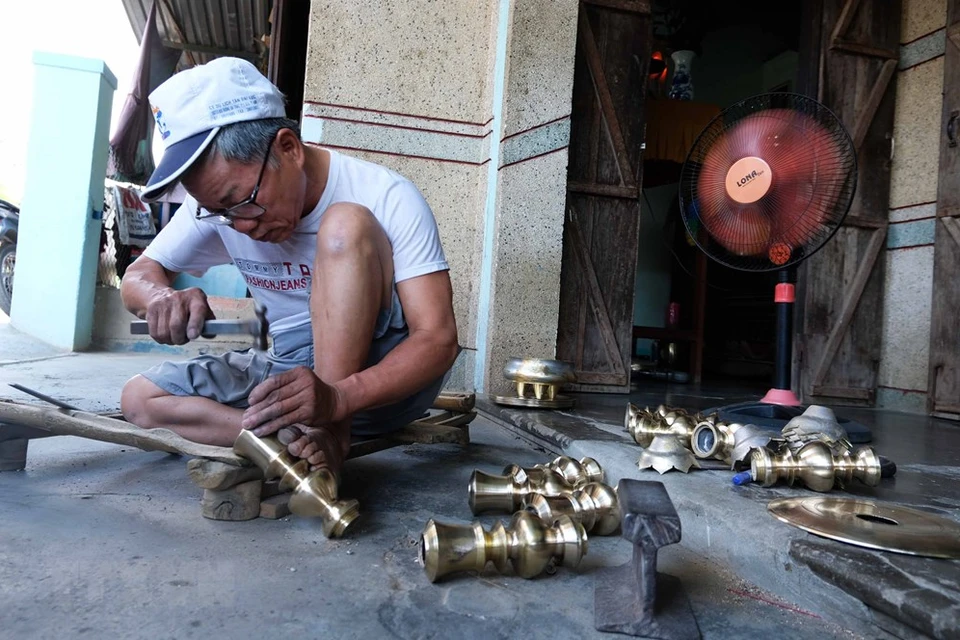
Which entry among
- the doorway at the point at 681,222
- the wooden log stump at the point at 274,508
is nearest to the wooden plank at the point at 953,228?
the doorway at the point at 681,222

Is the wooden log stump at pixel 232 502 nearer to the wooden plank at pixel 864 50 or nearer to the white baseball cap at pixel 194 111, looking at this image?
the white baseball cap at pixel 194 111

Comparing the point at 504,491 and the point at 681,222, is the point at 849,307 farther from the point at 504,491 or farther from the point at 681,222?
the point at 504,491

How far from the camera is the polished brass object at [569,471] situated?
5.75 feet

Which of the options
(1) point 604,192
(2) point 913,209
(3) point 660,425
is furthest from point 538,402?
(2) point 913,209

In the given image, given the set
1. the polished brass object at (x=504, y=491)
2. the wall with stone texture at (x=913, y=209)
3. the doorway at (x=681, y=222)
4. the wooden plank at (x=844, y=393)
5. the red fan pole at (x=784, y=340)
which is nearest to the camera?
the polished brass object at (x=504, y=491)

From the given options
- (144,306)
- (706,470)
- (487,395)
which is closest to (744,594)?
(706,470)

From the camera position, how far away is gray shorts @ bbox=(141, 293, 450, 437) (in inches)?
74.3

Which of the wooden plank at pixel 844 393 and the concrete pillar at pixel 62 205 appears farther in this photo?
the concrete pillar at pixel 62 205

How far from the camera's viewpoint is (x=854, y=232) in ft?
15.7

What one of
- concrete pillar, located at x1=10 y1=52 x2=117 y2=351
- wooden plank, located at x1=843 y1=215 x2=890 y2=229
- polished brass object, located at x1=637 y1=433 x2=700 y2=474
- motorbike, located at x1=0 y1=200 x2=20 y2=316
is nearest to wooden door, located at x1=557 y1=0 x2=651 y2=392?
wooden plank, located at x1=843 y1=215 x2=890 y2=229

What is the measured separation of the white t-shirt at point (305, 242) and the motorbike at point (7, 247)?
6.45 metres

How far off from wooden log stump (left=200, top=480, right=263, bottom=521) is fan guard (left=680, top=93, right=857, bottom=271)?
2.14m

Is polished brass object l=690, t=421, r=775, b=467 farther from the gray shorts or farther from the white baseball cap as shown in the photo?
the white baseball cap

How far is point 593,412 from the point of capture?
3322 millimetres
